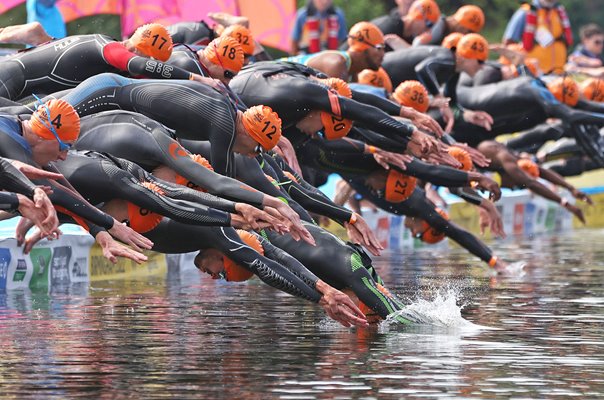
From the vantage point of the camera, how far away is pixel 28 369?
9.55 meters

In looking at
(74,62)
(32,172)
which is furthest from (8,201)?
(74,62)

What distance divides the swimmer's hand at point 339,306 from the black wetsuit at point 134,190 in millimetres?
812

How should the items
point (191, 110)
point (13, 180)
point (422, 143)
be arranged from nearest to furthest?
point (13, 180) → point (191, 110) → point (422, 143)

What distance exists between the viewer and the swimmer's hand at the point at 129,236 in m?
10.9

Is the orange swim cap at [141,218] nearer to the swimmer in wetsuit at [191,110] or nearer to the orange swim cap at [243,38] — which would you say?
the swimmer in wetsuit at [191,110]

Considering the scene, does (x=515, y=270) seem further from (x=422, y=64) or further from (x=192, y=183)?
(x=192, y=183)

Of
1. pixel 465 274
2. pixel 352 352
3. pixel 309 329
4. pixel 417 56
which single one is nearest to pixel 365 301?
pixel 309 329

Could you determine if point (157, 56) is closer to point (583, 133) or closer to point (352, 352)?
point (352, 352)

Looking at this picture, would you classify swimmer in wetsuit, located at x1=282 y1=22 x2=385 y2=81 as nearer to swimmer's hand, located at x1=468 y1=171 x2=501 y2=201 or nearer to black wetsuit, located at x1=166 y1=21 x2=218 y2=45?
black wetsuit, located at x1=166 y1=21 x2=218 y2=45

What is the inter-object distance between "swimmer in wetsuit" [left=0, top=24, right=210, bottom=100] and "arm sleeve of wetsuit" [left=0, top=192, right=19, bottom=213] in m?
3.48

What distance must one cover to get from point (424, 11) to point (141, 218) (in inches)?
420

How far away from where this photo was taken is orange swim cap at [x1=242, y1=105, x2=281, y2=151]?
12211mm

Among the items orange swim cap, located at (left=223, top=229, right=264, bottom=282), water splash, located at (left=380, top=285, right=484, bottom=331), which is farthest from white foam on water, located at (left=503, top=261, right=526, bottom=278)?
orange swim cap, located at (left=223, top=229, right=264, bottom=282)

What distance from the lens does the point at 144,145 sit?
12.0 metres
